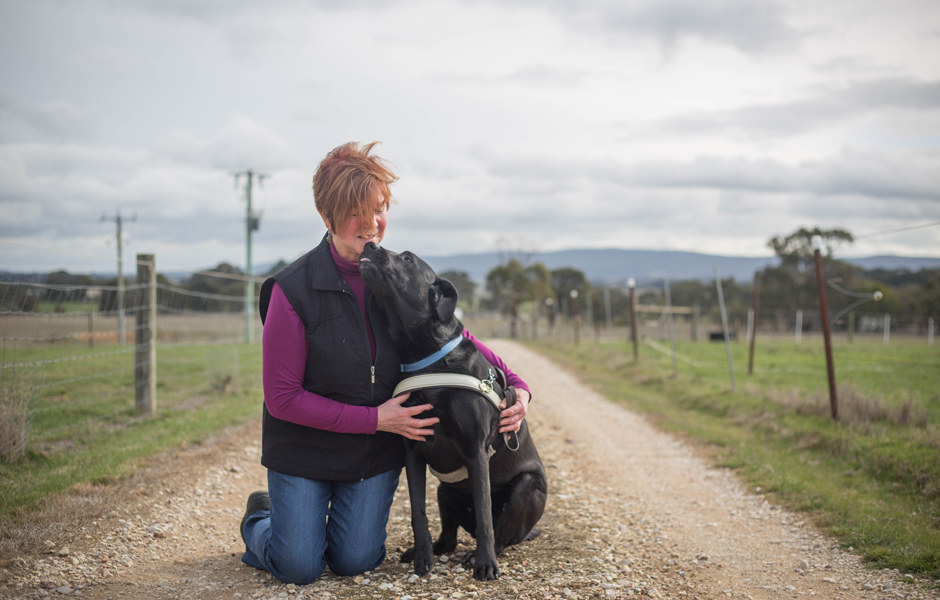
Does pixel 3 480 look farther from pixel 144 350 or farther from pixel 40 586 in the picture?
pixel 144 350

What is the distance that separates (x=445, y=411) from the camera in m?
2.85

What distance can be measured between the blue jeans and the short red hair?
1336 millimetres

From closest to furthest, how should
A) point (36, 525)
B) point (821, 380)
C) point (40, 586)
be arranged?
point (40, 586), point (36, 525), point (821, 380)

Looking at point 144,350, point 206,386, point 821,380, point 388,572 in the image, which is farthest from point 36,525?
point 821,380

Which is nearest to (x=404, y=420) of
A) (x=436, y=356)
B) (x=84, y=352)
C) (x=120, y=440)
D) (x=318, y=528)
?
(x=436, y=356)

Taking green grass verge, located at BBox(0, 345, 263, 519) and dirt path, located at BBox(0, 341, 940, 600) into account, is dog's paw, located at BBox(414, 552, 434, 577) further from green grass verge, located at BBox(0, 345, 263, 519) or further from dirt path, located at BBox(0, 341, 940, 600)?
green grass verge, located at BBox(0, 345, 263, 519)

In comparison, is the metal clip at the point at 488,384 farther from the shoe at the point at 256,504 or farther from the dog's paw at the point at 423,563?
the shoe at the point at 256,504

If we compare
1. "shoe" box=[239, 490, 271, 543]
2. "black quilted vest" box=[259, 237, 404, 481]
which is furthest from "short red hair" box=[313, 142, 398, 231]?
"shoe" box=[239, 490, 271, 543]

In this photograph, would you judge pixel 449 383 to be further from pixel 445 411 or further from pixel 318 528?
pixel 318 528

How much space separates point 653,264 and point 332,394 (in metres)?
74.3

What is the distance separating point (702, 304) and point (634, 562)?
3874 cm

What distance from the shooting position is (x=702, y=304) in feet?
130

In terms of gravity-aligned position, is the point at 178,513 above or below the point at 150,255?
below

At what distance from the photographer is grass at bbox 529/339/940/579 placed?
13.2ft
